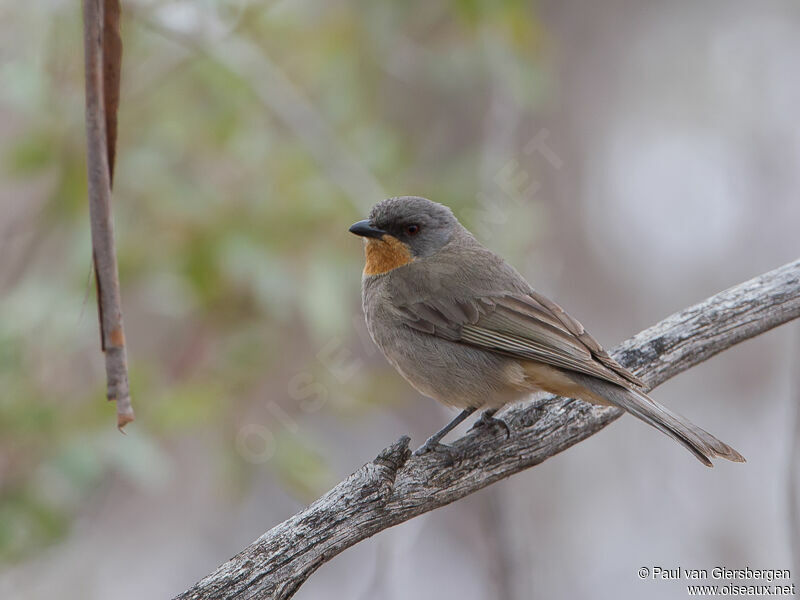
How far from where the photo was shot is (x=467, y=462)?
328 cm

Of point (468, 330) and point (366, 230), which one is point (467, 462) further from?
point (366, 230)

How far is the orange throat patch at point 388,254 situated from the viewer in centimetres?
437

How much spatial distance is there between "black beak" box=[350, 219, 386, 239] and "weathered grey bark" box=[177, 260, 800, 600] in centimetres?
111

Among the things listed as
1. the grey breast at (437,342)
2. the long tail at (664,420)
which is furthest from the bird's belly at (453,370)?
the long tail at (664,420)

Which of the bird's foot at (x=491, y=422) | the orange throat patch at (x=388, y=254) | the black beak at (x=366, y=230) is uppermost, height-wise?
the black beak at (x=366, y=230)

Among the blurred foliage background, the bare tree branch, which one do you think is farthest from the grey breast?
the bare tree branch

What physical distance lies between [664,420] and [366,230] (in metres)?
1.78

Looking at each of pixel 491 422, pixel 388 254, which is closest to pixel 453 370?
pixel 491 422

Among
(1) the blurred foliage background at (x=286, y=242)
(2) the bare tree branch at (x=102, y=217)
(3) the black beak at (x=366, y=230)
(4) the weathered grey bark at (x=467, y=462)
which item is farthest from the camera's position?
(1) the blurred foliage background at (x=286, y=242)

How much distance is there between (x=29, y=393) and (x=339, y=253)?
169 cm

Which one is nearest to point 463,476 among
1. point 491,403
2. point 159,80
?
point 491,403

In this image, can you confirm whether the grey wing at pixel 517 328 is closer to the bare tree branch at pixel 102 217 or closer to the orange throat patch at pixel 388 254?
the orange throat patch at pixel 388 254

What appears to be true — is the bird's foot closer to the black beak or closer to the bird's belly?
the bird's belly

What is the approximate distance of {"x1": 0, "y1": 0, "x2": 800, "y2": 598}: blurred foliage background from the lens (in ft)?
15.0
